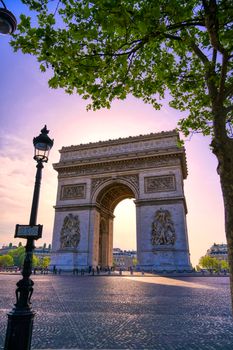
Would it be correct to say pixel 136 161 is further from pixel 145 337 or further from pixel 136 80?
pixel 145 337

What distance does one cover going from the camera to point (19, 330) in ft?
11.0

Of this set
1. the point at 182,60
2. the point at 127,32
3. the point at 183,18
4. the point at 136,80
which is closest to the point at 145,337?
the point at 127,32

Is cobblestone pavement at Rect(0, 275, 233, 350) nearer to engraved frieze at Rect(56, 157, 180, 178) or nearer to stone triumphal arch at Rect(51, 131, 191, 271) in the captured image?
stone triumphal arch at Rect(51, 131, 191, 271)

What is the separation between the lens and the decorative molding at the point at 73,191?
3222cm

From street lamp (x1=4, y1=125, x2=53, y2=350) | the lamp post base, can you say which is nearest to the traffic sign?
street lamp (x1=4, y1=125, x2=53, y2=350)

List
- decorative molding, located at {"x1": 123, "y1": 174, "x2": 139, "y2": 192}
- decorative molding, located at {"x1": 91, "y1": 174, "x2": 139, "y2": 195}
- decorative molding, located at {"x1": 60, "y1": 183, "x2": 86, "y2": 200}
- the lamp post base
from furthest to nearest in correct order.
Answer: decorative molding, located at {"x1": 60, "y1": 183, "x2": 86, "y2": 200} < decorative molding, located at {"x1": 91, "y1": 174, "x2": 139, "y2": 195} < decorative molding, located at {"x1": 123, "y1": 174, "x2": 139, "y2": 192} < the lamp post base

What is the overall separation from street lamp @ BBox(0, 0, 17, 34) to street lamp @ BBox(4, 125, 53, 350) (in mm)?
1771

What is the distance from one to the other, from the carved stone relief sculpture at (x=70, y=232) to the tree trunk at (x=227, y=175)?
90.3 ft

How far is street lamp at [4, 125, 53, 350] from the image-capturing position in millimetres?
Answer: 3313

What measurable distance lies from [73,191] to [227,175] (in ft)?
96.9

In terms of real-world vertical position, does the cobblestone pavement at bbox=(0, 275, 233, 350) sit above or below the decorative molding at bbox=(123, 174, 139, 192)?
below

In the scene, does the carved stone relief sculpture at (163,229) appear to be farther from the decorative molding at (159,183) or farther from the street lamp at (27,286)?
the street lamp at (27,286)

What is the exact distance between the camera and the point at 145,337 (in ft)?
13.8

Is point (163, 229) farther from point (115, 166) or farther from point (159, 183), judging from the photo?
point (115, 166)
